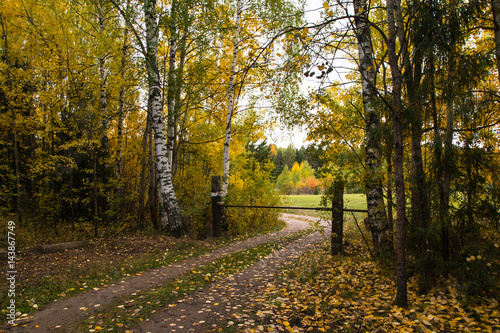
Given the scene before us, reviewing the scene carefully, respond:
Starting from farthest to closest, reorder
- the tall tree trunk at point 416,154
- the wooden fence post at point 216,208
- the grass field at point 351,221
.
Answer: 1. the wooden fence post at point 216,208
2. the grass field at point 351,221
3. the tall tree trunk at point 416,154

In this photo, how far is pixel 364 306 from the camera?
3895 millimetres

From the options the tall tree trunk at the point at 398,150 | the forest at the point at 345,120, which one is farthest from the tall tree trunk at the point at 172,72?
the tall tree trunk at the point at 398,150

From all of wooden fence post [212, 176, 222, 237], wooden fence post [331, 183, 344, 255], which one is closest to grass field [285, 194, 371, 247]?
wooden fence post [331, 183, 344, 255]

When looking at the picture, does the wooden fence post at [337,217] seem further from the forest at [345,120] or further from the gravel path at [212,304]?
the gravel path at [212,304]

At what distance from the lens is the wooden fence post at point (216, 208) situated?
9375 mm

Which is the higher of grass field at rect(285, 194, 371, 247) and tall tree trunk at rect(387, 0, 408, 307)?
tall tree trunk at rect(387, 0, 408, 307)

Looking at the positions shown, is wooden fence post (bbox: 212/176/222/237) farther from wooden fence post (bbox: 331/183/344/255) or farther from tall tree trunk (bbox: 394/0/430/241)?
tall tree trunk (bbox: 394/0/430/241)

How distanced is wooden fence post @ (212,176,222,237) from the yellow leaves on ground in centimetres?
444

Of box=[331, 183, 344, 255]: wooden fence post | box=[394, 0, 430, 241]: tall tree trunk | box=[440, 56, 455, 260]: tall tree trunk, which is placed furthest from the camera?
box=[331, 183, 344, 255]: wooden fence post

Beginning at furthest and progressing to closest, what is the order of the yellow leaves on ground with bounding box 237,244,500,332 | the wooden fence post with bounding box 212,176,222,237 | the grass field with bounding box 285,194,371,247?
1. the wooden fence post with bounding box 212,176,222,237
2. the grass field with bounding box 285,194,371,247
3. the yellow leaves on ground with bounding box 237,244,500,332

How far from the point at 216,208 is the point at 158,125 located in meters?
3.41

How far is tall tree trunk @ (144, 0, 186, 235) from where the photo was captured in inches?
327

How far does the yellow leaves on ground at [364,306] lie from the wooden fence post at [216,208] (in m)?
4.44

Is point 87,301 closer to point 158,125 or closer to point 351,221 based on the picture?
point 158,125
